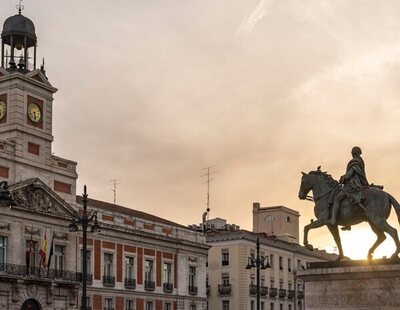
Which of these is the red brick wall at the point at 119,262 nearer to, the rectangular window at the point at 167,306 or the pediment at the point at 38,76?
the rectangular window at the point at 167,306

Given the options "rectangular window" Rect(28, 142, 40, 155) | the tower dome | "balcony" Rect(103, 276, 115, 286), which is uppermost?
the tower dome

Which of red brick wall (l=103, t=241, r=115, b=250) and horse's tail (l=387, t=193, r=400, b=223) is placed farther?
red brick wall (l=103, t=241, r=115, b=250)

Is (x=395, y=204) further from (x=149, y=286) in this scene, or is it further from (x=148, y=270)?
(x=148, y=270)

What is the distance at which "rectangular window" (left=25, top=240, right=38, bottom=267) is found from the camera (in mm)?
48125

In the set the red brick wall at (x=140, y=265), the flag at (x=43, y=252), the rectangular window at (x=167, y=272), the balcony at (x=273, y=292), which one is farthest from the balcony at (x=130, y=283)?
the balcony at (x=273, y=292)

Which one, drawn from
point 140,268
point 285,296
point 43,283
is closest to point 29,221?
point 43,283

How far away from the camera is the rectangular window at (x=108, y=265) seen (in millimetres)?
54688

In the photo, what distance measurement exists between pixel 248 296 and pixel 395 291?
55603mm

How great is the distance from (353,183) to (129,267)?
39.0 meters

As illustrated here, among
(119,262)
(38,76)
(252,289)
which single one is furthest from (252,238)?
(38,76)

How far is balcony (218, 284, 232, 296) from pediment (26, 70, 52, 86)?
28883mm

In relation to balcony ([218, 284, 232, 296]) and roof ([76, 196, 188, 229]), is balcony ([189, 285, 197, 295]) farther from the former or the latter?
balcony ([218, 284, 232, 296])

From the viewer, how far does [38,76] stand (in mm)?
51500

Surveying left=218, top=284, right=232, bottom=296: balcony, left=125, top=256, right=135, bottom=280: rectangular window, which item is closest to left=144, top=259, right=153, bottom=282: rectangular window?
left=125, top=256, right=135, bottom=280: rectangular window
